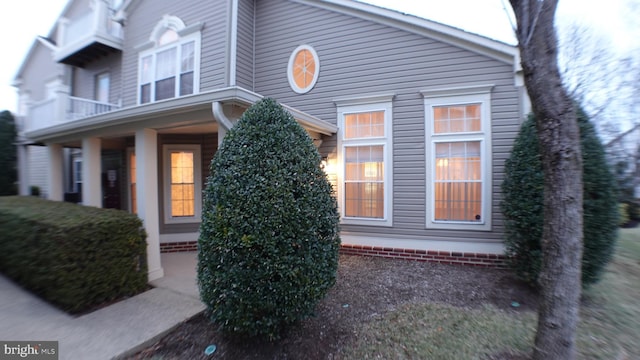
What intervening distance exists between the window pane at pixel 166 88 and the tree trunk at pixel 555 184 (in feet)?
25.3

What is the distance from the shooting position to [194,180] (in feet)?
23.5

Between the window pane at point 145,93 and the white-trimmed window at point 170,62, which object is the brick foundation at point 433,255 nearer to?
the white-trimmed window at point 170,62

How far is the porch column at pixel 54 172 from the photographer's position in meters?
7.12

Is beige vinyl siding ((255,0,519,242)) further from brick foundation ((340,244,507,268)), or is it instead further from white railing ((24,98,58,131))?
white railing ((24,98,58,131))

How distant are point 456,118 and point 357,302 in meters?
3.90

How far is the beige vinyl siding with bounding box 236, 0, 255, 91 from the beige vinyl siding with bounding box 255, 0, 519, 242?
547mm

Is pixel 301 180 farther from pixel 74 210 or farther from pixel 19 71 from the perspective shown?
pixel 19 71

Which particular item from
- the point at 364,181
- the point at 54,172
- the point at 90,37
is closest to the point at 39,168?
the point at 54,172

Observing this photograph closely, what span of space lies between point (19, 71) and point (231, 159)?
642 inches

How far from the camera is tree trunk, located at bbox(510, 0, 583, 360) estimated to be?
244 cm

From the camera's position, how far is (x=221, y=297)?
9.21 ft

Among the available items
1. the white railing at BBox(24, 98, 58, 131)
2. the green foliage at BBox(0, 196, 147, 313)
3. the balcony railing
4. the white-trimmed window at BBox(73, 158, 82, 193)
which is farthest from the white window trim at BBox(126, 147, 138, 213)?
the balcony railing

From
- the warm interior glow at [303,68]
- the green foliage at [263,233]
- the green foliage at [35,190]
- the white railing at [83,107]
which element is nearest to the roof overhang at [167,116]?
the green foliage at [263,233]

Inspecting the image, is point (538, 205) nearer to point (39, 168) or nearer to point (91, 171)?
point (91, 171)
